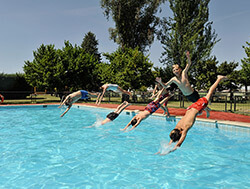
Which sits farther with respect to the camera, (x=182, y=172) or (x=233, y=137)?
(x=233, y=137)

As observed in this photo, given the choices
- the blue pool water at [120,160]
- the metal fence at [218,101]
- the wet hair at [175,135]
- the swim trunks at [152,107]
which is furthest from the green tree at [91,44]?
the wet hair at [175,135]

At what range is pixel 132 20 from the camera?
32500 mm

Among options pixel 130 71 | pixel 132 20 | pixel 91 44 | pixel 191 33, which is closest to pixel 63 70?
pixel 130 71

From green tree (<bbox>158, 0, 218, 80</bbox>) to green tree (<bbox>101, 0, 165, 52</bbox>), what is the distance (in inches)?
137

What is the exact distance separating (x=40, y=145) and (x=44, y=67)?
20852 mm

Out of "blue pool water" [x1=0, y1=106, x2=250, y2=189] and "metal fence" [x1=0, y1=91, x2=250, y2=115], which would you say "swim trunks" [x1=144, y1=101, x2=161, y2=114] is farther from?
"metal fence" [x1=0, y1=91, x2=250, y2=115]

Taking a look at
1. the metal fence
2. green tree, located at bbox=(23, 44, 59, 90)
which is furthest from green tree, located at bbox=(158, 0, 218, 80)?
green tree, located at bbox=(23, 44, 59, 90)

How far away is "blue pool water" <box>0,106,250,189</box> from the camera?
5352mm

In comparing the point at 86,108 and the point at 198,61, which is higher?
the point at 198,61

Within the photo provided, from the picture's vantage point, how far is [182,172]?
6.00 meters

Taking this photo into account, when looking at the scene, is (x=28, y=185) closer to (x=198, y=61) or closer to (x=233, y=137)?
(x=233, y=137)

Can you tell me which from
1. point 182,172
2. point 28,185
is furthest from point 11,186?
point 182,172

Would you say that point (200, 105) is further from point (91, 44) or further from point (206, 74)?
point (91, 44)

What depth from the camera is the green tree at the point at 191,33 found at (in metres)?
32.5
